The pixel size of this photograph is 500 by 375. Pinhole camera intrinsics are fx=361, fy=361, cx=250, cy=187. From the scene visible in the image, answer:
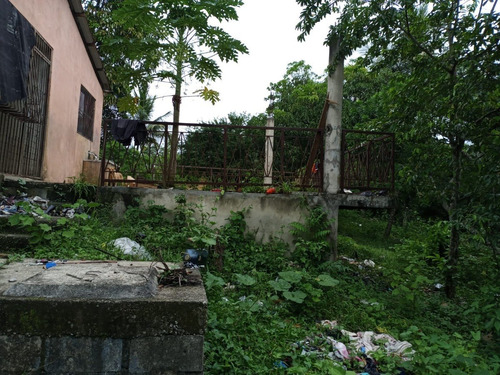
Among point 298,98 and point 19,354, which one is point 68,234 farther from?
point 298,98

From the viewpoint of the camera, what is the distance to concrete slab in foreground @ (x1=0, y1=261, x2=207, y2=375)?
2107mm

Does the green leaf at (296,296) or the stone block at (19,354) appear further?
the green leaf at (296,296)

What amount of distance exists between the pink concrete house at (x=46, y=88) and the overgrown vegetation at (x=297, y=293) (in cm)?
199

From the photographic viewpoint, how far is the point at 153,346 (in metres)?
2.19

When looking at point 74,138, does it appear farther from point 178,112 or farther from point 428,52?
point 428,52

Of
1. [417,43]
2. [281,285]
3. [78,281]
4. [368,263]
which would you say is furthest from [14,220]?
[368,263]

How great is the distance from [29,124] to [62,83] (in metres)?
1.89

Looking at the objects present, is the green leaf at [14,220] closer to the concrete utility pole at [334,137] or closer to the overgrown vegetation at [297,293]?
the overgrown vegetation at [297,293]

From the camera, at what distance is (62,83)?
8.07m

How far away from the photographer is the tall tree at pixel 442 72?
4621 millimetres

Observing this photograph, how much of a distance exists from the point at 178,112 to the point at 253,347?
516cm

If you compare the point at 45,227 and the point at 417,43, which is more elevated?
the point at 417,43

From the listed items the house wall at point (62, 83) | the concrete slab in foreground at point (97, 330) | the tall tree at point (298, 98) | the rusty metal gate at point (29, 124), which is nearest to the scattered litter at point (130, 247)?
the concrete slab in foreground at point (97, 330)

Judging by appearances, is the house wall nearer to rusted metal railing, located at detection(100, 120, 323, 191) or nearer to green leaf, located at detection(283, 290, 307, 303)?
rusted metal railing, located at detection(100, 120, 323, 191)
